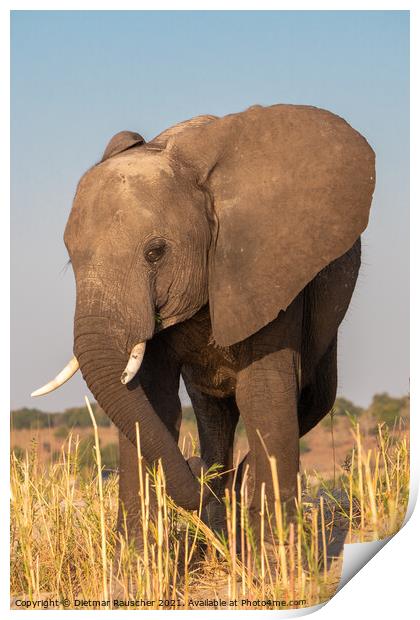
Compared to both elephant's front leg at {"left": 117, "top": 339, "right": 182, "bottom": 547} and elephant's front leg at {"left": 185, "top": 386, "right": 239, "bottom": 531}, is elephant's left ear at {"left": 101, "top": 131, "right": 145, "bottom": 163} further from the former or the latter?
elephant's front leg at {"left": 185, "top": 386, "right": 239, "bottom": 531}

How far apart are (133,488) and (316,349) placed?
Result: 1.18 metres

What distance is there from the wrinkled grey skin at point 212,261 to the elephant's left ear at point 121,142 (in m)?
0.01

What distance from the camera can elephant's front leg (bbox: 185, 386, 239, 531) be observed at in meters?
7.11

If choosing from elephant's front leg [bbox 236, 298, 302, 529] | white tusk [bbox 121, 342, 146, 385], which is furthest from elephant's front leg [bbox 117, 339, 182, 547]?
white tusk [bbox 121, 342, 146, 385]

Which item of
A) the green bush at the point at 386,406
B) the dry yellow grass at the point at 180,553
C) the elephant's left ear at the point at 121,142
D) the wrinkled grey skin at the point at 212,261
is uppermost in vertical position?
the green bush at the point at 386,406

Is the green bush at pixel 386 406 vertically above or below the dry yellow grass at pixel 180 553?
above

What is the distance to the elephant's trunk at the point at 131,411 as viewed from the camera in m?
5.40

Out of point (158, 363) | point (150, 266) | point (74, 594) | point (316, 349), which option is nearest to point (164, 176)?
point (150, 266)

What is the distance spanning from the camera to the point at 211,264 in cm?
579

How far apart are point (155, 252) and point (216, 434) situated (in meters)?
1.87

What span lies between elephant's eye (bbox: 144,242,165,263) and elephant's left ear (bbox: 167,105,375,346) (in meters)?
0.32

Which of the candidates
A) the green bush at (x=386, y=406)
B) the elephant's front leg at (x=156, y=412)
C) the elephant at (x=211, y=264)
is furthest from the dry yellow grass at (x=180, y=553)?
the green bush at (x=386, y=406)

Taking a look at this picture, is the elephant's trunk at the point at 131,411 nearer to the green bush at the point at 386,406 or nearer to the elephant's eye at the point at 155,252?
the elephant's eye at the point at 155,252

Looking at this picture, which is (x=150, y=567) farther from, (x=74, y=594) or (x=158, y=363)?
(x=158, y=363)
